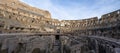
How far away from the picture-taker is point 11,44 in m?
10.6

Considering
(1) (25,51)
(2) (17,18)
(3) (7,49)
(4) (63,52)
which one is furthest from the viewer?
(2) (17,18)

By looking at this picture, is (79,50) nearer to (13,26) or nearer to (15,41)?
A: (15,41)

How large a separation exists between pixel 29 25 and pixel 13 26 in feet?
24.4

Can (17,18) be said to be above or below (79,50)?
above

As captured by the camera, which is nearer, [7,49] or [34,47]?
[7,49]

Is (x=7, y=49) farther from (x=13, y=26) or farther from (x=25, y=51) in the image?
(x=13, y=26)

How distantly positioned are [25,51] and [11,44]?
4.58 feet

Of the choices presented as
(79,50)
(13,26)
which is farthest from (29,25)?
(79,50)

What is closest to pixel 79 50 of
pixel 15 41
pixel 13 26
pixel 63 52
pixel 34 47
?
pixel 63 52

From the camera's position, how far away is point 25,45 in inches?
424

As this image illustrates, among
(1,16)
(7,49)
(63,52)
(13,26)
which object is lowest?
(63,52)

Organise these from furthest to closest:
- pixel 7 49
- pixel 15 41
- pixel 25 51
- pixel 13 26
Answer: pixel 13 26 → pixel 15 41 → pixel 25 51 → pixel 7 49

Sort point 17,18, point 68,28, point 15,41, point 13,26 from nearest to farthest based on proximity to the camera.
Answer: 1. point 15,41
2. point 13,26
3. point 17,18
4. point 68,28

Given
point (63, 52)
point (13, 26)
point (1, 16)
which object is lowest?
point (63, 52)
